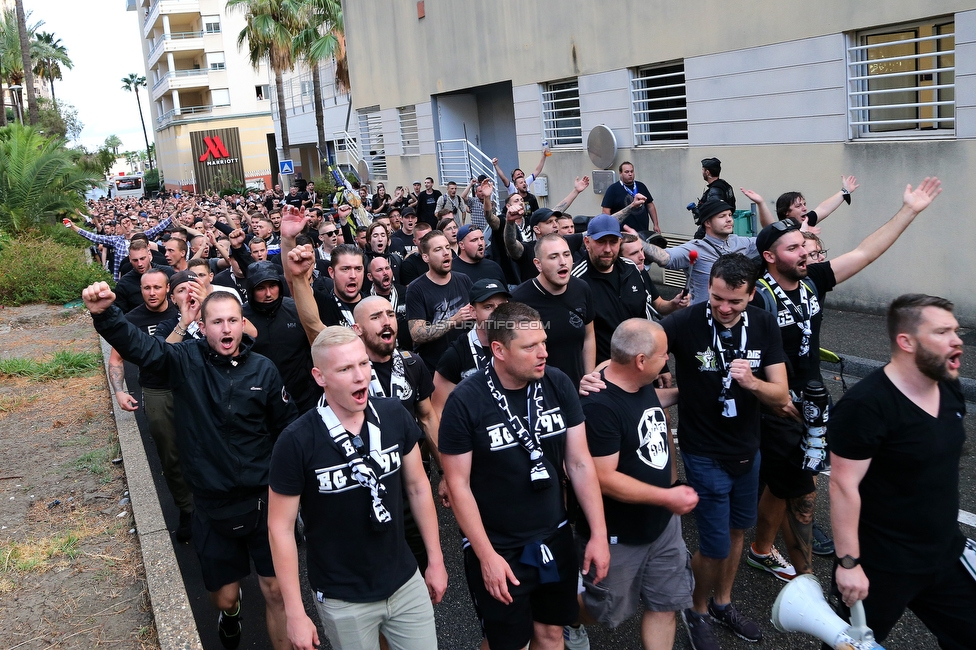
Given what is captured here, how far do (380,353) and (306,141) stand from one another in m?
40.2

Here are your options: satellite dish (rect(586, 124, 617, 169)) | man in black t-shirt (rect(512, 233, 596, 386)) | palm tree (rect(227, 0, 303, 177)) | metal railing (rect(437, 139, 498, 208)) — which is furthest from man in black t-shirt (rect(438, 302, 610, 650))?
palm tree (rect(227, 0, 303, 177))

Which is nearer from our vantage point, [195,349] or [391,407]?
[391,407]

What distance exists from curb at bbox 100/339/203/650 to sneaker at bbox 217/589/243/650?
137 millimetres

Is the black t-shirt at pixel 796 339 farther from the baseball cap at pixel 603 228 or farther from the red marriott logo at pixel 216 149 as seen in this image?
the red marriott logo at pixel 216 149

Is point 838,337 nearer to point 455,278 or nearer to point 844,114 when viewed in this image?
point 844,114

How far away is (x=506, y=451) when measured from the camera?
12.0 ft

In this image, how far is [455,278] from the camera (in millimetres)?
6473

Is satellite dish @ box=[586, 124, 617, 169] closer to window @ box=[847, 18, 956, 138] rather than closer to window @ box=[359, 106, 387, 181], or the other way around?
window @ box=[847, 18, 956, 138]

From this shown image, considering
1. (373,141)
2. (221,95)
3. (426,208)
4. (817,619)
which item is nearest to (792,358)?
(817,619)

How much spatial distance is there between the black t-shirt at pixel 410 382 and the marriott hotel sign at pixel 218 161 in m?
57.4

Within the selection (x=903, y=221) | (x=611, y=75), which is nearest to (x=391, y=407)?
(x=903, y=221)

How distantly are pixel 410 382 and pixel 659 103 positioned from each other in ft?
35.3

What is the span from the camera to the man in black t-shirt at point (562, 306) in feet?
17.6

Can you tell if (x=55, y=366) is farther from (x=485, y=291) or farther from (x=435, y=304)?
(x=485, y=291)
